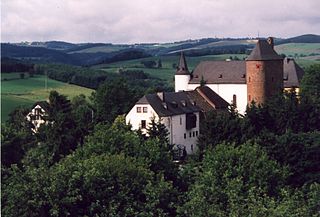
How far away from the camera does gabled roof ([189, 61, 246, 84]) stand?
270 ft

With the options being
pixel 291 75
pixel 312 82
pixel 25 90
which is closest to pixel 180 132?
pixel 312 82

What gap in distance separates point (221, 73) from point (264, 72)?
32.6 feet

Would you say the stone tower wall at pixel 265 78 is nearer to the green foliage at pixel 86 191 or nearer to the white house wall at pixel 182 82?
the white house wall at pixel 182 82

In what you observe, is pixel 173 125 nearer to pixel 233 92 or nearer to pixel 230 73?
pixel 233 92

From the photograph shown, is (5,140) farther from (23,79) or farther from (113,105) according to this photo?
(23,79)

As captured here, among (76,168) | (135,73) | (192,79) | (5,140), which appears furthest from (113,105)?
(135,73)

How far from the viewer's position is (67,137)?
185 ft

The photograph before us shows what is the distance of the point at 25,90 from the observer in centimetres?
10738

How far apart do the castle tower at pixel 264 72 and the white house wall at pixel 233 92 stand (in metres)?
3.89

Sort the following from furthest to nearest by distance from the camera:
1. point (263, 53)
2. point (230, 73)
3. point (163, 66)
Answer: point (163, 66) → point (230, 73) → point (263, 53)

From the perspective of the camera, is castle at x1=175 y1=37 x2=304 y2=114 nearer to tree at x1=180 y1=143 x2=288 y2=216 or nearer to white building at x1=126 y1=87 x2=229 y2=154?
white building at x1=126 y1=87 x2=229 y2=154

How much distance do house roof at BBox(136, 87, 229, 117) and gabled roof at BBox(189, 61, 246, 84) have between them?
3.09 meters

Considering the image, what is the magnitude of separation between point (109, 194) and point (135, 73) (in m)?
132

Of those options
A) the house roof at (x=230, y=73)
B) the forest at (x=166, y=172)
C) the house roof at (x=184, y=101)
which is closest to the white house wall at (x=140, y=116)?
the house roof at (x=184, y=101)
